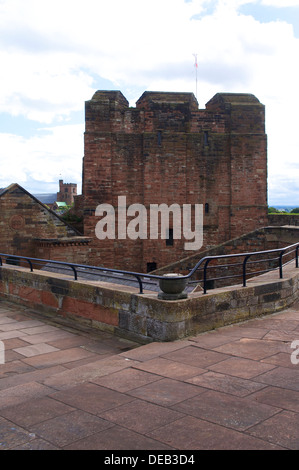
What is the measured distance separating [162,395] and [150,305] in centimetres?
208

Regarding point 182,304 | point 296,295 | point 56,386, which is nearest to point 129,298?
point 182,304

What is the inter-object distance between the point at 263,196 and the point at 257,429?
A: 20925mm

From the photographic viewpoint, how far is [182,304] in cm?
570

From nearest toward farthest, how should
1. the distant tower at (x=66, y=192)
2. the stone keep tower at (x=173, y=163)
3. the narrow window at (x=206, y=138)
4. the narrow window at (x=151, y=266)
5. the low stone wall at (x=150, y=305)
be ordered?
the low stone wall at (x=150, y=305) → the stone keep tower at (x=173, y=163) → the narrow window at (x=151, y=266) → the narrow window at (x=206, y=138) → the distant tower at (x=66, y=192)

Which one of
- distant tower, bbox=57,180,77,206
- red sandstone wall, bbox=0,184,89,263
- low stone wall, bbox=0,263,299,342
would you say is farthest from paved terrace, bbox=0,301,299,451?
distant tower, bbox=57,180,77,206

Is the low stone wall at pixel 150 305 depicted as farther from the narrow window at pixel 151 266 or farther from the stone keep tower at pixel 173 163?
the narrow window at pixel 151 266

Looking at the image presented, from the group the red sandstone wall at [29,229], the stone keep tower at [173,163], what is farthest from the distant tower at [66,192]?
the red sandstone wall at [29,229]

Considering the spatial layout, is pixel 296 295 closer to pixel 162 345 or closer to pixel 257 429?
pixel 162 345

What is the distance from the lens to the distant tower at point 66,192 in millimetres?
111625

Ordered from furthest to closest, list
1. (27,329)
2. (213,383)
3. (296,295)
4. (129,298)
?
(296,295), (27,329), (129,298), (213,383)

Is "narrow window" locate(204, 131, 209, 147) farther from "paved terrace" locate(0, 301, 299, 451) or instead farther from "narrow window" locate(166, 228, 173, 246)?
"paved terrace" locate(0, 301, 299, 451)

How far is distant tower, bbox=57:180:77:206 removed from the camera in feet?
366

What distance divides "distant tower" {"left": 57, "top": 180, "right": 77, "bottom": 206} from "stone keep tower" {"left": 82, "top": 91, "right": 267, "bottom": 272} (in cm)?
9049

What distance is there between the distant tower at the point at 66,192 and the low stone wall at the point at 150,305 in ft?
343
